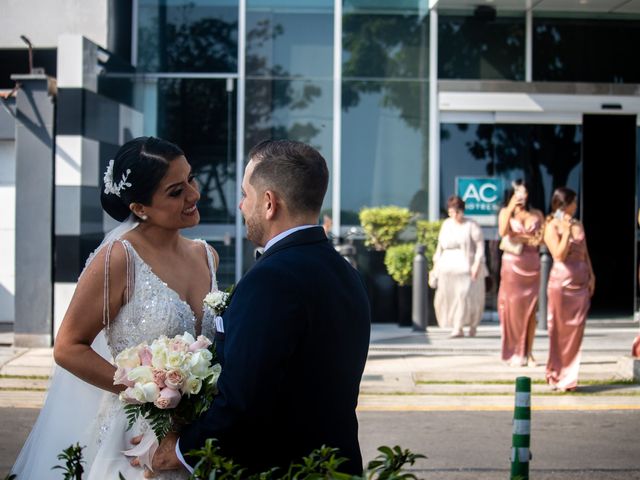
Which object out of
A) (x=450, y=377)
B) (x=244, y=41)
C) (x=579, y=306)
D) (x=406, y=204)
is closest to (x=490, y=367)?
(x=450, y=377)

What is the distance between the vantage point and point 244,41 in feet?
52.4

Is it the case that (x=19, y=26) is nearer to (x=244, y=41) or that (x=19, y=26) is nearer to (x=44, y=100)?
(x=44, y=100)

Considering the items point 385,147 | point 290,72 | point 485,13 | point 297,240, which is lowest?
point 297,240

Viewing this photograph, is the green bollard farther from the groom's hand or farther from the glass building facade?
the glass building facade

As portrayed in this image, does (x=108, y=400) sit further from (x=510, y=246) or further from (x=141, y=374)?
(x=510, y=246)

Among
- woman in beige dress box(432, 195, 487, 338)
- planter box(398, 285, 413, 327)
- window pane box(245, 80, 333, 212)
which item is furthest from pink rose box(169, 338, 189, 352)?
window pane box(245, 80, 333, 212)

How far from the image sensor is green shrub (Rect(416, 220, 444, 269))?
15.3 metres

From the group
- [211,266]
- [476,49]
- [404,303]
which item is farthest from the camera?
[476,49]

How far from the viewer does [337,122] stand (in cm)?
1611

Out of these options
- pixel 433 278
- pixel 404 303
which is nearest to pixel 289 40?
pixel 404 303

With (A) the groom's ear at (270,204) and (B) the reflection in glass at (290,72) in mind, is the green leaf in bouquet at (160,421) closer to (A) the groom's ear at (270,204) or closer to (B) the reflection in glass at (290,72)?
(A) the groom's ear at (270,204)

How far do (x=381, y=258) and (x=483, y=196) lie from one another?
6.77 ft

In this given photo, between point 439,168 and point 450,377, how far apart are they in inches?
236

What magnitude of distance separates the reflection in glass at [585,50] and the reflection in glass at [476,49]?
0.41m
